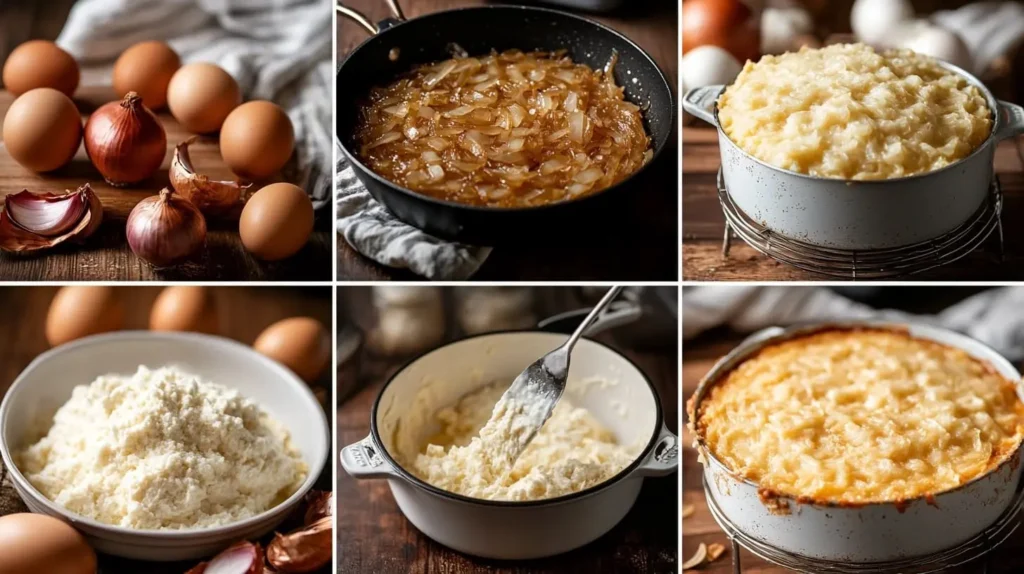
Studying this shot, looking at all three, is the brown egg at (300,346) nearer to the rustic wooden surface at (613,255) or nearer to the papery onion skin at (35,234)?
the rustic wooden surface at (613,255)

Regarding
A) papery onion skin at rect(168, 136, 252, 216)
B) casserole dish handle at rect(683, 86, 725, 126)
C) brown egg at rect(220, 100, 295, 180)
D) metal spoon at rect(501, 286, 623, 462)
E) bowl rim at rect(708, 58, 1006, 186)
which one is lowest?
metal spoon at rect(501, 286, 623, 462)

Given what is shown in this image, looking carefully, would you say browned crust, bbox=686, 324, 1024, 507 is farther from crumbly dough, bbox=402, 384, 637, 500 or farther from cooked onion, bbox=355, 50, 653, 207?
cooked onion, bbox=355, 50, 653, 207

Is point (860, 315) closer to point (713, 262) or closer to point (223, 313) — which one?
point (713, 262)

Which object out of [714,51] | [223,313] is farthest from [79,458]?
[714,51]

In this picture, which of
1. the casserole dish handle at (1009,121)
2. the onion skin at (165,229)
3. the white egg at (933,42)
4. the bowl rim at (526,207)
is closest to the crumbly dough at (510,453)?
the bowl rim at (526,207)

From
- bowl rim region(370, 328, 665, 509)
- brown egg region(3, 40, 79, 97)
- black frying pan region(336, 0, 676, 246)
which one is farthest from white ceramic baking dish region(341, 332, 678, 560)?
brown egg region(3, 40, 79, 97)

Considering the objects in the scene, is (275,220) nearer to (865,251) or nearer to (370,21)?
(370,21)
